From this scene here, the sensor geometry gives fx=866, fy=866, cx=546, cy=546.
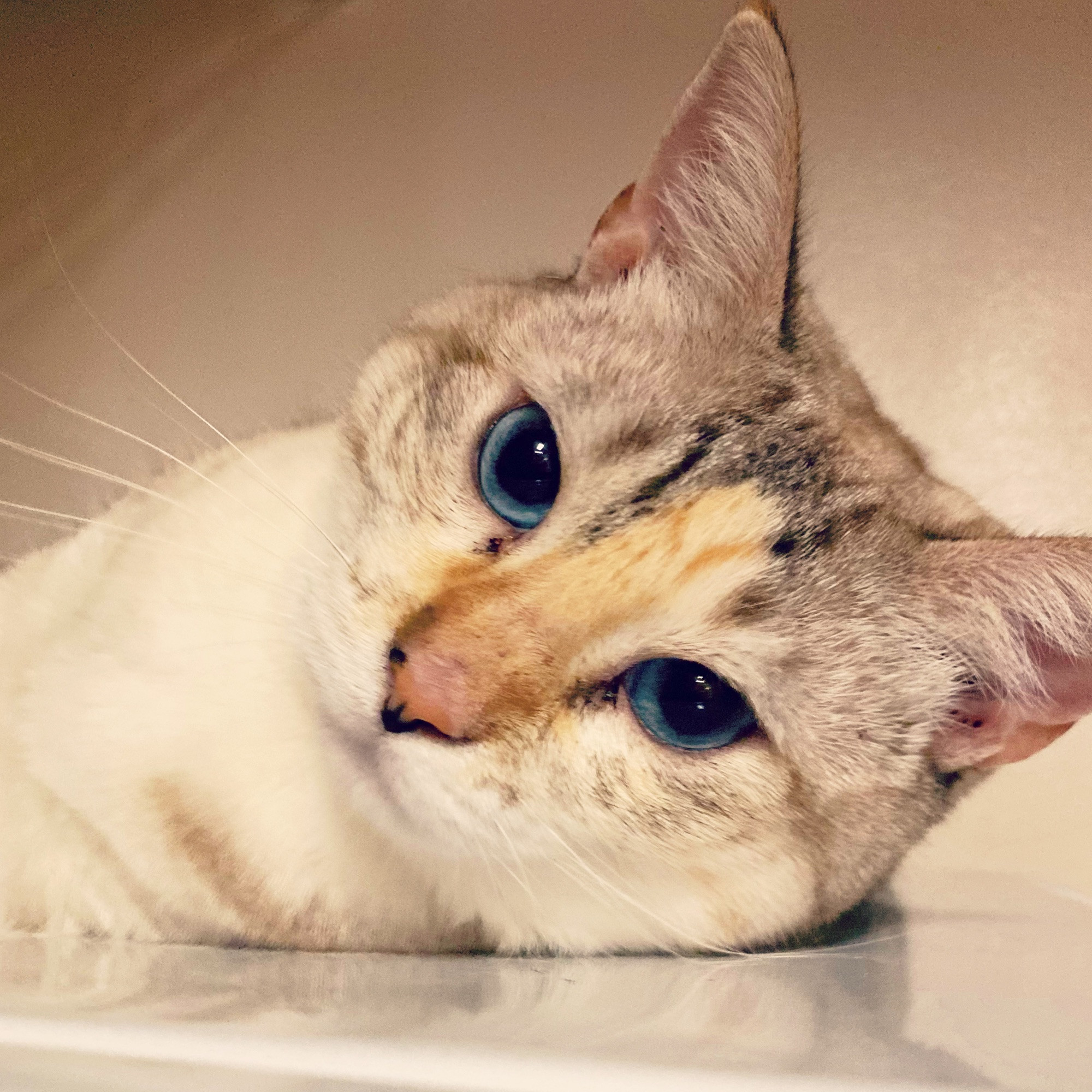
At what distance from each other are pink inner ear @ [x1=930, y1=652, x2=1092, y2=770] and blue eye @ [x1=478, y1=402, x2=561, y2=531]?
0.46 metres

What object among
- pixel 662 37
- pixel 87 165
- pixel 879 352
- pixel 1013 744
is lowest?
pixel 1013 744

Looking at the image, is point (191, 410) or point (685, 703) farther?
point (191, 410)

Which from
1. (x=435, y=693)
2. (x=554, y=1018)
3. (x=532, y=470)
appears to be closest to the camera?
(x=554, y=1018)

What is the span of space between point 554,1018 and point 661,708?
28cm

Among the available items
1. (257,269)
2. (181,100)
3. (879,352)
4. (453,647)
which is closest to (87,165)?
(181,100)

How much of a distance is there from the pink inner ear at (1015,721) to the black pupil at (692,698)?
244mm

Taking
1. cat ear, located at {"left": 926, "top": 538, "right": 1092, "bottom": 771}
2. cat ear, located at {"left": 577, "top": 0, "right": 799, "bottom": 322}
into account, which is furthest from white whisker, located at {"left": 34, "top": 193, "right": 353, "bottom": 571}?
cat ear, located at {"left": 926, "top": 538, "right": 1092, "bottom": 771}

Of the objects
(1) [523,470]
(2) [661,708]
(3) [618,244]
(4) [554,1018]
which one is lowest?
(4) [554,1018]

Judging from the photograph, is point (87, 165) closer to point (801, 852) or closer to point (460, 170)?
point (460, 170)

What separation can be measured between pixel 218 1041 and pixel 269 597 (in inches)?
21.0

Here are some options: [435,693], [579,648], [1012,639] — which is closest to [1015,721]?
[1012,639]

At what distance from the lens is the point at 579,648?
29.9 inches

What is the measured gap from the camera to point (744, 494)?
0.79 m

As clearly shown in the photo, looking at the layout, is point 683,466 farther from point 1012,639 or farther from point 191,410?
point 191,410
